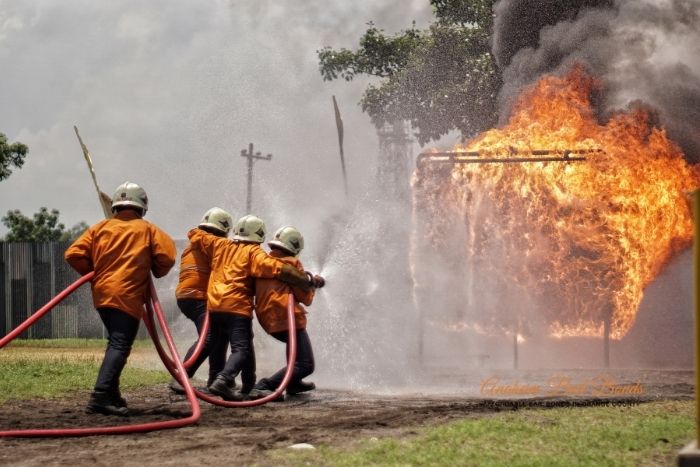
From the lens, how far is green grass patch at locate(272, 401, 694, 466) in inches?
240

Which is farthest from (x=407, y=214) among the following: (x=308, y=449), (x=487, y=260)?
(x=308, y=449)

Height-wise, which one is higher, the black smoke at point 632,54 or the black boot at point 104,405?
the black smoke at point 632,54

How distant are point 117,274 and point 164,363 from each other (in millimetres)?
866

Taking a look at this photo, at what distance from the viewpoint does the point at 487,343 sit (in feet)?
54.4

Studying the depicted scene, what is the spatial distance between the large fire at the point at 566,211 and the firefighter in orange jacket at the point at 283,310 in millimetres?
4958

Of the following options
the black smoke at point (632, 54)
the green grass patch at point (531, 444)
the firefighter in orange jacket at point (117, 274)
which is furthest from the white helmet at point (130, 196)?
the black smoke at point (632, 54)

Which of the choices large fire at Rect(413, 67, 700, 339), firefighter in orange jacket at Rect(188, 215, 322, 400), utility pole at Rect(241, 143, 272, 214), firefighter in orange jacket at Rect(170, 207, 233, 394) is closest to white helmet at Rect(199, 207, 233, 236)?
firefighter in orange jacket at Rect(170, 207, 233, 394)

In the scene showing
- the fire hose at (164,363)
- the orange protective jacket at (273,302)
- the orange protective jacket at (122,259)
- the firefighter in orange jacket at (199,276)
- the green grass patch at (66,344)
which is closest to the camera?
the fire hose at (164,363)

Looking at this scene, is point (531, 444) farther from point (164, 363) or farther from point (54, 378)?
point (54, 378)

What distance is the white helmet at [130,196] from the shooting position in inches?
353

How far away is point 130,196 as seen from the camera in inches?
355

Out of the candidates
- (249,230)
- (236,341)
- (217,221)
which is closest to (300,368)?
(236,341)

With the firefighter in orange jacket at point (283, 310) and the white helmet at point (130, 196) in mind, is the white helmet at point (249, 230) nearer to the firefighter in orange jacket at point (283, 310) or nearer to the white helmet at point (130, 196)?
the firefighter in orange jacket at point (283, 310)

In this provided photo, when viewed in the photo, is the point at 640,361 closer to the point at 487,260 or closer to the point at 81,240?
the point at 487,260
